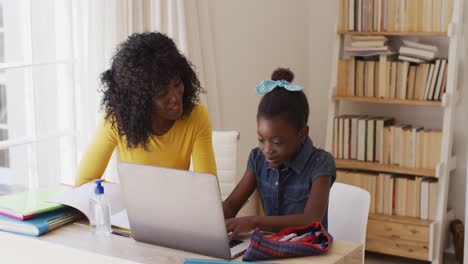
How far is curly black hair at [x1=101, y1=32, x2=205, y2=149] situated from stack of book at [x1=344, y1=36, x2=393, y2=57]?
172 cm

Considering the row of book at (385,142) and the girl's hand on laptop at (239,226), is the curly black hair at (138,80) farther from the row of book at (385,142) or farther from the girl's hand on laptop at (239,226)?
the row of book at (385,142)

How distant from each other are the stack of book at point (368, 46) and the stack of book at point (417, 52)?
0.27ft

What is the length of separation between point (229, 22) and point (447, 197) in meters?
1.50

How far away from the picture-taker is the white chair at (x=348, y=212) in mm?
2273

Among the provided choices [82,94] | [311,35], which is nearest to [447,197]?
[311,35]

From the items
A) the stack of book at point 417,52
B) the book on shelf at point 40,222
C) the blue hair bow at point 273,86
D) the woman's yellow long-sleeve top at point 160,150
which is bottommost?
the book on shelf at point 40,222

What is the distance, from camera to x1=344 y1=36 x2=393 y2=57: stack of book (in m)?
3.90

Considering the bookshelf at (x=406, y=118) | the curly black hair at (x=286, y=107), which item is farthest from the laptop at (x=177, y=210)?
the bookshelf at (x=406, y=118)

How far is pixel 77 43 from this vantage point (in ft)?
9.98

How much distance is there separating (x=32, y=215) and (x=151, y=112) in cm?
58

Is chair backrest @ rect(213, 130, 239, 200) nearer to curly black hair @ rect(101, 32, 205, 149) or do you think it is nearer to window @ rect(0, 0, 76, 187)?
curly black hair @ rect(101, 32, 205, 149)

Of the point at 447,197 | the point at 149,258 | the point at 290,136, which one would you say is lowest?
the point at 447,197

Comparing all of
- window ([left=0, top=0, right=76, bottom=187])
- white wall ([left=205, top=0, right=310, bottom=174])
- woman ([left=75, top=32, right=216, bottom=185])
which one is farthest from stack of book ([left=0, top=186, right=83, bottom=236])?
white wall ([left=205, top=0, right=310, bottom=174])

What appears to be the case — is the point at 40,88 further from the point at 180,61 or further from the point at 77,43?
the point at 180,61
